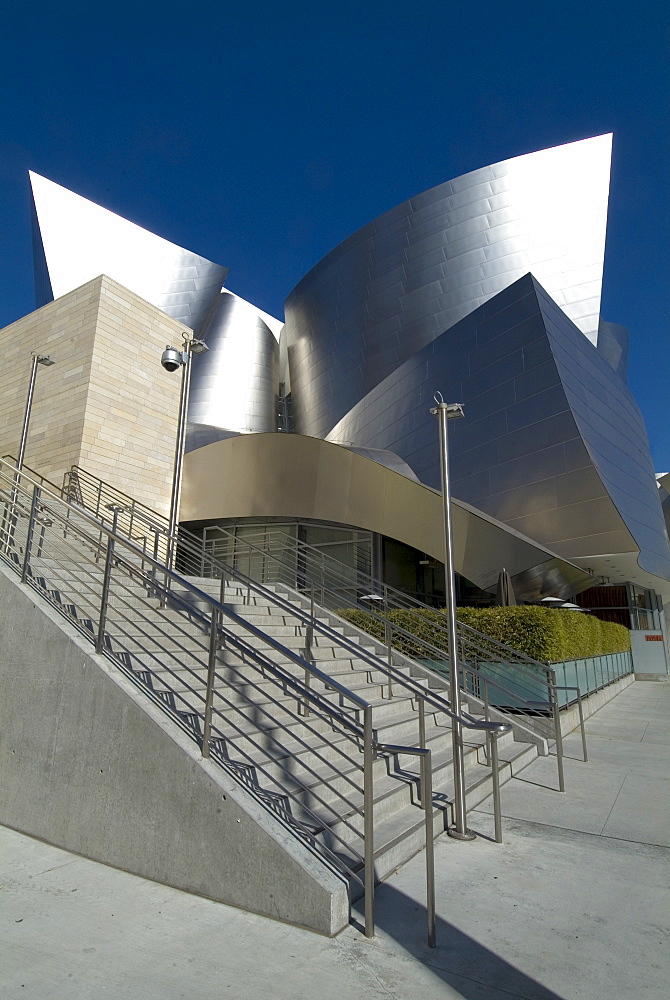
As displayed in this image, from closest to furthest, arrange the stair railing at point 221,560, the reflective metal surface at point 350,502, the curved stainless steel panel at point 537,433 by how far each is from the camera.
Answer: the stair railing at point 221,560 → the reflective metal surface at point 350,502 → the curved stainless steel panel at point 537,433

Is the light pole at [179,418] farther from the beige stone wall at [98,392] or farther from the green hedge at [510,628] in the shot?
the beige stone wall at [98,392]

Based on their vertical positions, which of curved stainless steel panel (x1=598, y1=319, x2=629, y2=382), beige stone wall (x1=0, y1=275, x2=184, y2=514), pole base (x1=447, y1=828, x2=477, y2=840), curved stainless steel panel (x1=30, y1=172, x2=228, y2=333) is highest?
curved stainless steel panel (x1=30, y1=172, x2=228, y2=333)

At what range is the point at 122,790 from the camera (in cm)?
417

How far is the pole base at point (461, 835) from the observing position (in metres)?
4.77

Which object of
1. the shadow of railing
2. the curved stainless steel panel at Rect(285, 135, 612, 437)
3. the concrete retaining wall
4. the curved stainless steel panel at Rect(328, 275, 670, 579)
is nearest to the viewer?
the shadow of railing

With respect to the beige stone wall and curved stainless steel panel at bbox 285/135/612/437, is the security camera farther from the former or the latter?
curved stainless steel panel at bbox 285/135/612/437

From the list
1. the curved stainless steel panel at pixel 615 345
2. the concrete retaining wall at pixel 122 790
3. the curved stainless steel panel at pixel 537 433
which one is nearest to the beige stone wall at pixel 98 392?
the curved stainless steel panel at pixel 537 433

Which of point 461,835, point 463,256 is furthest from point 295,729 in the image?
point 463,256

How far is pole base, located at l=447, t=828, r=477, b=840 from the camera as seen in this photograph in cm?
477

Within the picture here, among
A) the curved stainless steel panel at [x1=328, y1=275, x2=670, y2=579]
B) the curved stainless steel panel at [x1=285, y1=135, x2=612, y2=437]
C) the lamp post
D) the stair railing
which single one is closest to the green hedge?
the stair railing

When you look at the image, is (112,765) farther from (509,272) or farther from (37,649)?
(509,272)

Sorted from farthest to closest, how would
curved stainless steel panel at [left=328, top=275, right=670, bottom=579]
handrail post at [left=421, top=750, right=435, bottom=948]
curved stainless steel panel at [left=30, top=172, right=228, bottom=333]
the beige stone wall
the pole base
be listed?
1. curved stainless steel panel at [left=30, top=172, right=228, bottom=333]
2. the beige stone wall
3. curved stainless steel panel at [left=328, top=275, right=670, bottom=579]
4. the pole base
5. handrail post at [left=421, top=750, right=435, bottom=948]

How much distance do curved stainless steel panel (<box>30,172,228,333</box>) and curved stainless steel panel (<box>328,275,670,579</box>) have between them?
60.2 feet

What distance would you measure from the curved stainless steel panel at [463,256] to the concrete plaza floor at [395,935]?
69.7 ft
